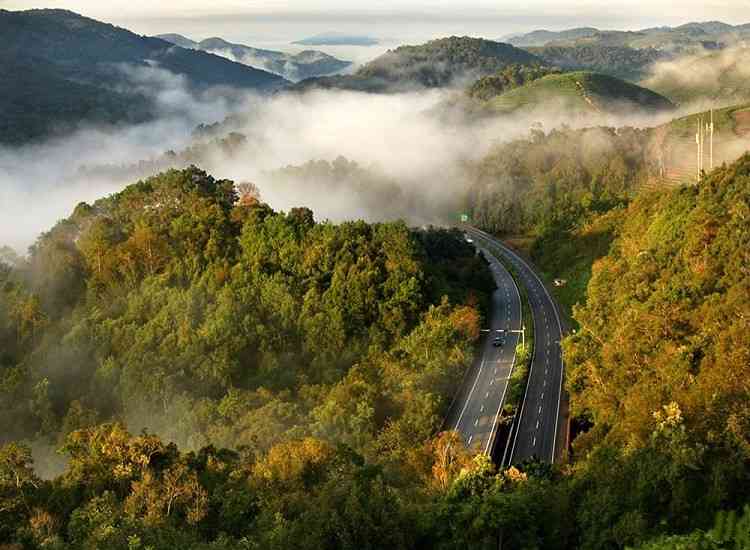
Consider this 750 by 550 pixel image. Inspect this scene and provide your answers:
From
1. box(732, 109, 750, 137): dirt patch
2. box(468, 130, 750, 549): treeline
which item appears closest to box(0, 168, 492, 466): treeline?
box(468, 130, 750, 549): treeline

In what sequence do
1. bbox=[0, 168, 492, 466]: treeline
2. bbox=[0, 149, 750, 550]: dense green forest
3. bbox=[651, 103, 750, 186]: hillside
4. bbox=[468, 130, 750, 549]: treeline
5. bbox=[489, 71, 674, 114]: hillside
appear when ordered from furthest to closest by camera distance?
bbox=[489, 71, 674, 114]: hillside, bbox=[651, 103, 750, 186]: hillside, bbox=[0, 168, 492, 466]: treeline, bbox=[0, 149, 750, 550]: dense green forest, bbox=[468, 130, 750, 549]: treeline

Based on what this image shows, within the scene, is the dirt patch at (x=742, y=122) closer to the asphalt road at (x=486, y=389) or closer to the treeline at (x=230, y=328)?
the asphalt road at (x=486, y=389)

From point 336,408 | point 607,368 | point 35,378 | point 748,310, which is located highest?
point 748,310

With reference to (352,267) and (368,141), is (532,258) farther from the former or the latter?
(368,141)

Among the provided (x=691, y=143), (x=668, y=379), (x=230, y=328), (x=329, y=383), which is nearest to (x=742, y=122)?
(x=691, y=143)

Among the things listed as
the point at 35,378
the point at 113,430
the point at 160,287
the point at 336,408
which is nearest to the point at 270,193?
the point at 160,287

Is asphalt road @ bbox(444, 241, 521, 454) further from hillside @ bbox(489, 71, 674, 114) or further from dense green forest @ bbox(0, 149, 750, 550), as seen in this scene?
hillside @ bbox(489, 71, 674, 114)

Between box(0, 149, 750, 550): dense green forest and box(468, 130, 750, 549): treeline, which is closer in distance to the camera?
box(468, 130, 750, 549): treeline

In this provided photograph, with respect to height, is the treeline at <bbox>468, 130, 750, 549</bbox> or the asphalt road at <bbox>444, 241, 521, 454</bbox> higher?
the treeline at <bbox>468, 130, 750, 549</bbox>
